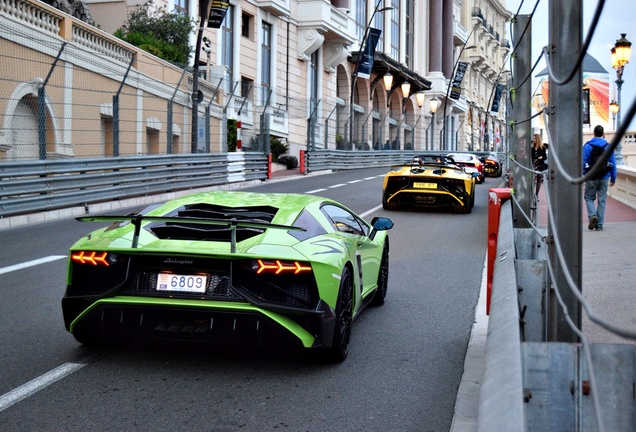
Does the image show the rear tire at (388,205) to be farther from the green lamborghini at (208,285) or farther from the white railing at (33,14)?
the green lamborghini at (208,285)

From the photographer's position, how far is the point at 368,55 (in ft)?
159

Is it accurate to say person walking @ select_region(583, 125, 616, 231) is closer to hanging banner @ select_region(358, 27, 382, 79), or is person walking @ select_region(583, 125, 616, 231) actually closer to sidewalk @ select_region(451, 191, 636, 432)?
sidewalk @ select_region(451, 191, 636, 432)

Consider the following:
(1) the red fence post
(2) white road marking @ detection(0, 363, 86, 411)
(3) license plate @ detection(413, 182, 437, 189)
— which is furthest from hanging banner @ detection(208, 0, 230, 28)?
(2) white road marking @ detection(0, 363, 86, 411)

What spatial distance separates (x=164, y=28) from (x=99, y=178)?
13140mm

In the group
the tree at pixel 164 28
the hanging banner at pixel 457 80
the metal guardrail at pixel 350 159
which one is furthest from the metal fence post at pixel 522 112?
the hanging banner at pixel 457 80

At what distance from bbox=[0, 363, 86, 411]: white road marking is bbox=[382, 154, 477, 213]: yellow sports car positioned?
14196 millimetres

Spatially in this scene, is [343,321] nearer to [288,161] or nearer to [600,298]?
[600,298]

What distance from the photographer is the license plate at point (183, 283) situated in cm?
566

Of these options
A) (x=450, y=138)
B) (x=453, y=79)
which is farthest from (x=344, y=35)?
(x=450, y=138)

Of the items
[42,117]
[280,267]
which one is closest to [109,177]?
[42,117]

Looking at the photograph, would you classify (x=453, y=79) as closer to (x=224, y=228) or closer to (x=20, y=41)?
(x=20, y=41)

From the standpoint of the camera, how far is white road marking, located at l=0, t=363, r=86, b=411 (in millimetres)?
5184

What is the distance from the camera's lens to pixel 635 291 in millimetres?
9445

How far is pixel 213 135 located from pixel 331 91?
21.6 meters
